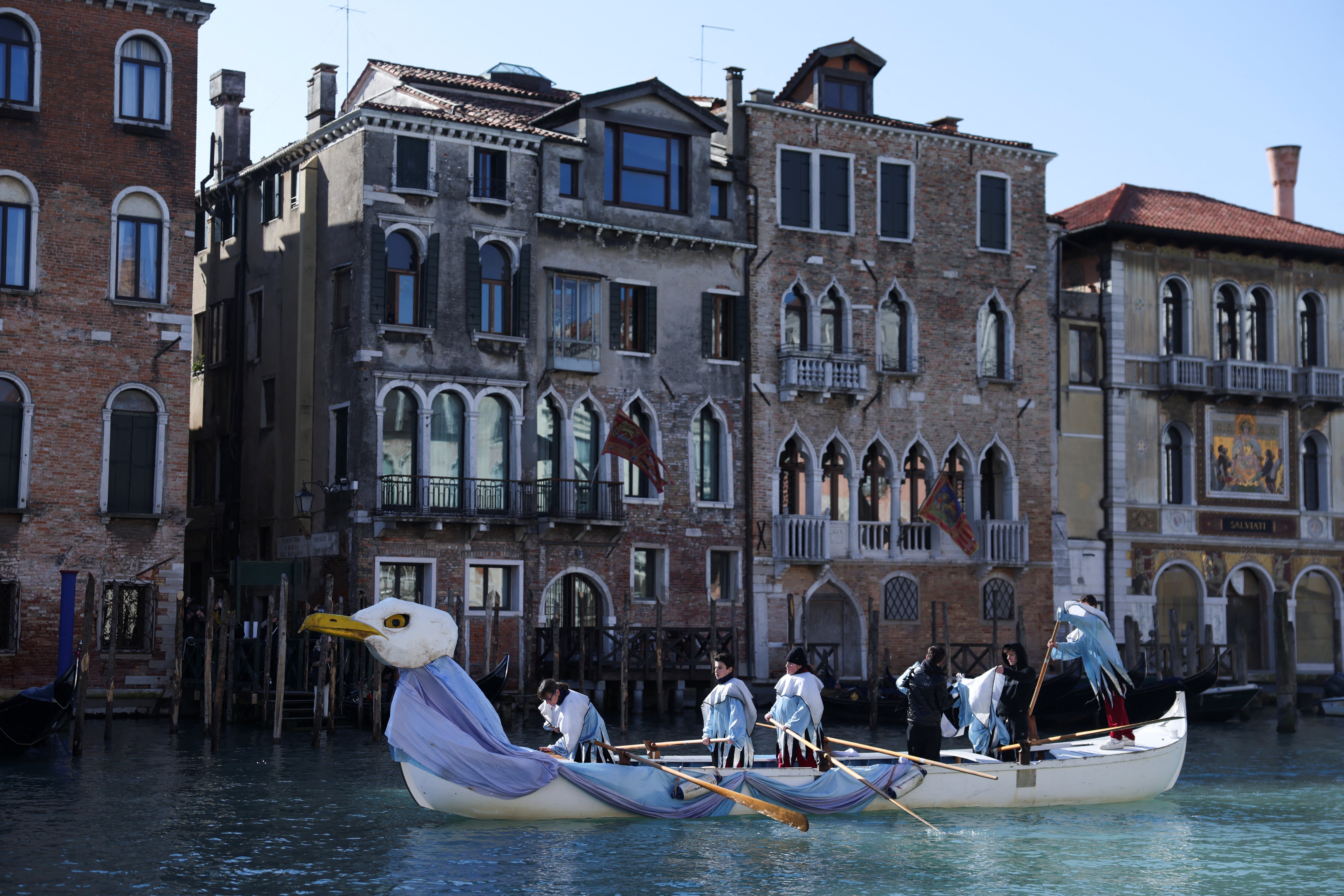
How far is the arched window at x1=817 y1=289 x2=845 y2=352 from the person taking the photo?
99.9 ft

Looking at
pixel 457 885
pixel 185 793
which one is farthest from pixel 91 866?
pixel 185 793

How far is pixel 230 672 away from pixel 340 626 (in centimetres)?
1073

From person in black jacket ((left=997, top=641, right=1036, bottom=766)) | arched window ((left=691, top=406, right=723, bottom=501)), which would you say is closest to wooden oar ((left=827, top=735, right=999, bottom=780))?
person in black jacket ((left=997, top=641, right=1036, bottom=766))

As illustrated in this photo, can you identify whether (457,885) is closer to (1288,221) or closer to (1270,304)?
(1270,304)

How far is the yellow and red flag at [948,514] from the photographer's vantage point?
28.9m

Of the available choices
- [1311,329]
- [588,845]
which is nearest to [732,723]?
[588,845]

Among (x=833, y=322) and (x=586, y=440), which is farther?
(x=833, y=322)

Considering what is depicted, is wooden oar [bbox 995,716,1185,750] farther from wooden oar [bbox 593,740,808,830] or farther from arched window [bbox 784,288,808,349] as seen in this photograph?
arched window [bbox 784,288,808,349]

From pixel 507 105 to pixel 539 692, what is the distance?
17.4 meters

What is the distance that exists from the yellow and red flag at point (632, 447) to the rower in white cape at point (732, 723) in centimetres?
1168

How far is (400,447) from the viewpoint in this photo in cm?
2672

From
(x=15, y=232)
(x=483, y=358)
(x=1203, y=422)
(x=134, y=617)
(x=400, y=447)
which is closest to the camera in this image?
(x=15, y=232)

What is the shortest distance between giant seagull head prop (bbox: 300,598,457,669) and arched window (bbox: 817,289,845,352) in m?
17.3

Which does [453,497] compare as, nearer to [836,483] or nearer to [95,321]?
[95,321]
